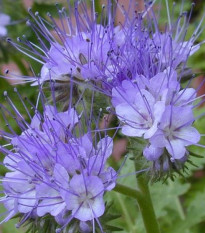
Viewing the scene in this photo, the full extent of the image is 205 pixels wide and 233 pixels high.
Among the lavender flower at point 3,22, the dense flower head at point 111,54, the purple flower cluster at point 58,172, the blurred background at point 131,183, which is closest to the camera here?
the purple flower cluster at point 58,172

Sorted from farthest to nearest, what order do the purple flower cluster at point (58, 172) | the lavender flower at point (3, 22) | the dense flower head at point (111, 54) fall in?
the lavender flower at point (3, 22) → the dense flower head at point (111, 54) → the purple flower cluster at point (58, 172)

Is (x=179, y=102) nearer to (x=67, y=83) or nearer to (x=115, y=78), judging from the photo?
(x=115, y=78)

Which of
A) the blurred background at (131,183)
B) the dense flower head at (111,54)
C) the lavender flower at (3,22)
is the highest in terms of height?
Answer: the dense flower head at (111,54)

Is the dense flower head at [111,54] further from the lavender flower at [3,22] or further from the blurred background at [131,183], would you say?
the lavender flower at [3,22]

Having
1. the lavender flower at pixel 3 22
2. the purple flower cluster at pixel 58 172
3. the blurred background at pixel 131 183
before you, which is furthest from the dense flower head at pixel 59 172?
the lavender flower at pixel 3 22

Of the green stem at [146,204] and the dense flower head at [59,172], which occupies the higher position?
the dense flower head at [59,172]

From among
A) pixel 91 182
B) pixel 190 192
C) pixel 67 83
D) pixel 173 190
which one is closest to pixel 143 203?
pixel 91 182

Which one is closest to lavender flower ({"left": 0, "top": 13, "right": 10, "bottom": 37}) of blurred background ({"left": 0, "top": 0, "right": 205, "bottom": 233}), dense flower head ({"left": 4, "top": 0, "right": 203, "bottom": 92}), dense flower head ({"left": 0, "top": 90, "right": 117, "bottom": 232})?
blurred background ({"left": 0, "top": 0, "right": 205, "bottom": 233})

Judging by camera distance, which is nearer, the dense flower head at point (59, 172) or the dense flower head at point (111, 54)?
the dense flower head at point (59, 172)

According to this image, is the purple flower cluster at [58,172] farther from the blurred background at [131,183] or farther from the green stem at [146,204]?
the blurred background at [131,183]
